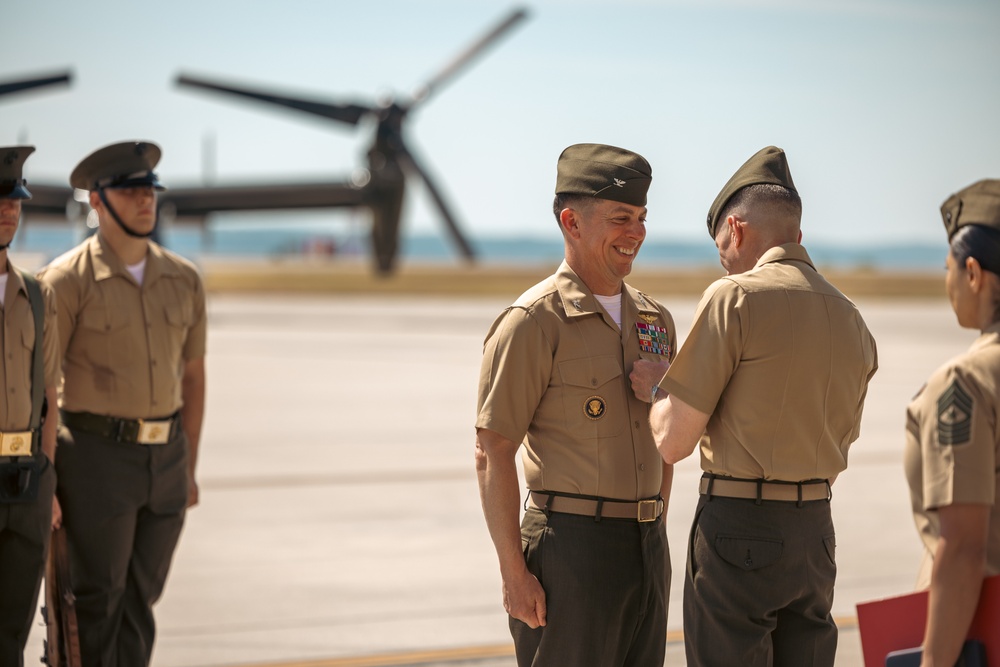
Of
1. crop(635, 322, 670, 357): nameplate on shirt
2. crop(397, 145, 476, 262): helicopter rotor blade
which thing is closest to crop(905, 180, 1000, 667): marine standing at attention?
crop(635, 322, 670, 357): nameplate on shirt

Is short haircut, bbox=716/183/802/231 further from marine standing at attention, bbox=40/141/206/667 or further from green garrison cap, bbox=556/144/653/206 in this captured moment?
marine standing at attention, bbox=40/141/206/667

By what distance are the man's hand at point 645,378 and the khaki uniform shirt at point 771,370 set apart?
0.15 metres

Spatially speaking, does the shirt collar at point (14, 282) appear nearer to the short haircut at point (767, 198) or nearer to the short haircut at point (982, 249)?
the short haircut at point (767, 198)

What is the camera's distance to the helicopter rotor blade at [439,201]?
4085cm

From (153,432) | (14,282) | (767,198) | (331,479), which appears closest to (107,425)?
(153,432)

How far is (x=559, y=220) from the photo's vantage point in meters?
3.22

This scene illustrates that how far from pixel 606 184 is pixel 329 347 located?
17426mm

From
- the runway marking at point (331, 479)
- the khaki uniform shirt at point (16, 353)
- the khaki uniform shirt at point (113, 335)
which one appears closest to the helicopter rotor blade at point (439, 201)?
the runway marking at point (331, 479)

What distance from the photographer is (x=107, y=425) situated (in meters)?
4.09

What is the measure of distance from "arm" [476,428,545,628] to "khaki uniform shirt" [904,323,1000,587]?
1134 millimetres

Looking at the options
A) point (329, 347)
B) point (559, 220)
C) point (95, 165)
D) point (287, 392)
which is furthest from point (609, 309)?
point (329, 347)

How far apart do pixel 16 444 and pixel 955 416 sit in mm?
2812

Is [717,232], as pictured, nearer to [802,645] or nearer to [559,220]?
[559,220]

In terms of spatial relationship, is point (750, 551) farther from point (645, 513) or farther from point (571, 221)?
point (571, 221)
